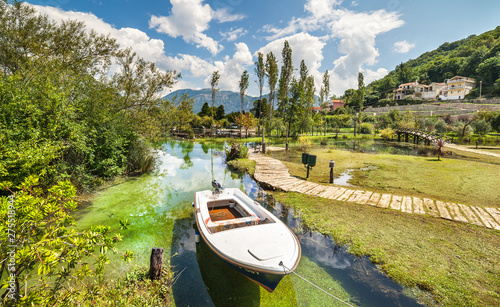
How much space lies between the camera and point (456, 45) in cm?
12438

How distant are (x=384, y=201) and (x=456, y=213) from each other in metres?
1.99

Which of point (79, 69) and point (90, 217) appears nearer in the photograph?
point (90, 217)

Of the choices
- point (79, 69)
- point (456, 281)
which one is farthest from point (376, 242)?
point (79, 69)

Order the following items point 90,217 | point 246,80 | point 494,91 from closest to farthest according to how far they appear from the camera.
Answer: point 90,217 → point 246,80 → point 494,91

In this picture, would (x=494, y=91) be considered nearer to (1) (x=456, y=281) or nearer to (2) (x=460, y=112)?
(2) (x=460, y=112)

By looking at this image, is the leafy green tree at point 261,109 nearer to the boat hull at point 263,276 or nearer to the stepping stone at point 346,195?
the stepping stone at point 346,195

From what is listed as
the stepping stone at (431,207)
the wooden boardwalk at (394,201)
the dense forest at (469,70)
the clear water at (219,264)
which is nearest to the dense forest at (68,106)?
the clear water at (219,264)

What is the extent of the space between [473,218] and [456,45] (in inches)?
7104

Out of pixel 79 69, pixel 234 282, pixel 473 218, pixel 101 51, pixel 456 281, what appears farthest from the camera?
pixel 101 51

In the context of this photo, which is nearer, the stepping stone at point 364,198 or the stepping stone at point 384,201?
the stepping stone at point 384,201

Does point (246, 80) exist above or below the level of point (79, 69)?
above

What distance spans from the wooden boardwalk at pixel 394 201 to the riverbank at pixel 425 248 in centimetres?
49

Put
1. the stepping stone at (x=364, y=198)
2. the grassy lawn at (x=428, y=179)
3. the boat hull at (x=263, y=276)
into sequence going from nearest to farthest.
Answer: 1. the boat hull at (x=263, y=276)
2. the stepping stone at (x=364, y=198)
3. the grassy lawn at (x=428, y=179)

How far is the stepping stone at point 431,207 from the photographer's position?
6833 mm
